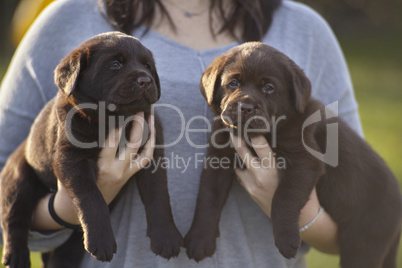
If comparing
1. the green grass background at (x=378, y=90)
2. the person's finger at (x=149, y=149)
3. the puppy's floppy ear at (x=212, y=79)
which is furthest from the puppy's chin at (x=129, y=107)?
the green grass background at (x=378, y=90)

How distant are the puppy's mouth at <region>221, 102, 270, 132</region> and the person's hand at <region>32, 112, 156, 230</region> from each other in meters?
0.32

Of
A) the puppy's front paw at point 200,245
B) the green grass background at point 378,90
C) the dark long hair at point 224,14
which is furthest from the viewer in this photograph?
the green grass background at point 378,90

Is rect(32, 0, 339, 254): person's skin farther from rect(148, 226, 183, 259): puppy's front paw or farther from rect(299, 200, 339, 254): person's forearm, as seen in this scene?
rect(148, 226, 183, 259): puppy's front paw

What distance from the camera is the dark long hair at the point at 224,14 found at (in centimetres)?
272

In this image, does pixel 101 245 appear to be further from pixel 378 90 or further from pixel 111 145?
pixel 378 90

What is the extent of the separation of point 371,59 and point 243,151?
1079 cm

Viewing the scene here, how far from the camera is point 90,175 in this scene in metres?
2.38

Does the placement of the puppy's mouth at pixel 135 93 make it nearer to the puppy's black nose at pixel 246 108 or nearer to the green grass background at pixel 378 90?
the puppy's black nose at pixel 246 108

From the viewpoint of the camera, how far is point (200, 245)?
2475 mm

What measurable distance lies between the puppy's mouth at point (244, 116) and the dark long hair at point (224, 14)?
0.53 m

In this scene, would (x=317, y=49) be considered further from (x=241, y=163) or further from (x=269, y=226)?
(x=269, y=226)

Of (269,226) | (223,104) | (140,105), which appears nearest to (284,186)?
(269,226)

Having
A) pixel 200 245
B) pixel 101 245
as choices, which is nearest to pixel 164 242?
pixel 200 245

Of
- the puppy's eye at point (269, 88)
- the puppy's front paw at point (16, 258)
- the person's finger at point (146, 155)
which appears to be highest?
the puppy's eye at point (269, 88)
